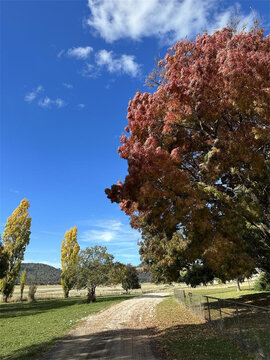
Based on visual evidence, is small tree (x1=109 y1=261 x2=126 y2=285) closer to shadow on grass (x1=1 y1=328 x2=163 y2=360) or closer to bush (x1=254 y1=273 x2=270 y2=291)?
bush (x1=254 y1=273 x2=270 y2=291)

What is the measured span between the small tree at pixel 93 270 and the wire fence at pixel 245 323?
23.1 meters

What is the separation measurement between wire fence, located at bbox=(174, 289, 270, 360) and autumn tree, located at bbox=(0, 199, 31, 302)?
35.9 metres

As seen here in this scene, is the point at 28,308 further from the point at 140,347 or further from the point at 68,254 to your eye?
the point at 140,347

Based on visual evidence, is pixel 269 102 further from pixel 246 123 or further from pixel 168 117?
pixel 168 117

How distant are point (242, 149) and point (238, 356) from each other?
6341 mm

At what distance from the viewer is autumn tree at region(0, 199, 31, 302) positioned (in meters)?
39.1

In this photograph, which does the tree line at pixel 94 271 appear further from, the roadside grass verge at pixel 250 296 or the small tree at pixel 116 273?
the roadside grass verge at pixel 250 296

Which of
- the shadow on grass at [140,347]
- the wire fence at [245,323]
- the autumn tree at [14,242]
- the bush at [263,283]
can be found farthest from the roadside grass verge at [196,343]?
the autumn tree at [14,242]

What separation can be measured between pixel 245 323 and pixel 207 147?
247 inches

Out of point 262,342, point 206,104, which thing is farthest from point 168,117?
point 262,342

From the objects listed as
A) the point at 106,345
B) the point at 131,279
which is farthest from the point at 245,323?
the point at 131,279

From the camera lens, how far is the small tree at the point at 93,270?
33.2 m

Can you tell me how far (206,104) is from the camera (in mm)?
8156

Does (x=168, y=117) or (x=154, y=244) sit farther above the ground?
(x=168, y=117)
